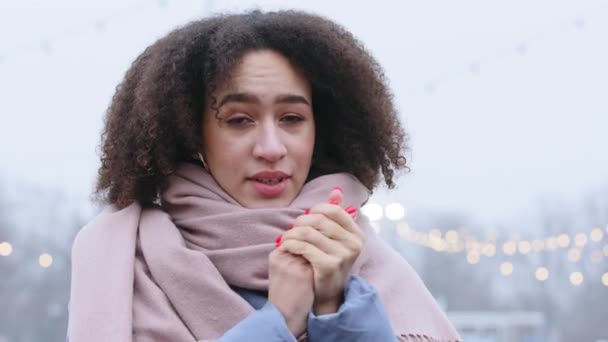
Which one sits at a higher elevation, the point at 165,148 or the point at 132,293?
the point at 165,148

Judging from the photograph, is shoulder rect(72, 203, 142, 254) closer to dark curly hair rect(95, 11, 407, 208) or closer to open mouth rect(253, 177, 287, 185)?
dark curly hair rect(95, 11, 407, 208)

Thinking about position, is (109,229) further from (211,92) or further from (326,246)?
(326,246)

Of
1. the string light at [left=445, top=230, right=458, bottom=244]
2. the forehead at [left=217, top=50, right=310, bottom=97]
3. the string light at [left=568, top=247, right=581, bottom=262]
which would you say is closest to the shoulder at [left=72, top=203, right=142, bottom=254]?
the forehead at [left=217, top=50, right=310, bottom=97]

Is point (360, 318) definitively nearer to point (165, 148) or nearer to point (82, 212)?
point (165, 148)

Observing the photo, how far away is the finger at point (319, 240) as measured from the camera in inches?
78.3

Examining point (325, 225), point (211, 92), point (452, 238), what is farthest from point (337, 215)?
point (452, 238)

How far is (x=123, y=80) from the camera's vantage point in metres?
2.39

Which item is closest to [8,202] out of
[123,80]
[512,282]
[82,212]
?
[82,212]

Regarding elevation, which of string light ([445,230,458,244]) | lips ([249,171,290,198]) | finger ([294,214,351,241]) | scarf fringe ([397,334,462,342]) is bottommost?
string light ([445,230,458,244])

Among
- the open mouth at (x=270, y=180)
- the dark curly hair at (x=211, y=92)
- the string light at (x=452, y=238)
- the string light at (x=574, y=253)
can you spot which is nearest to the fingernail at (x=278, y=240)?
the open mouth at (x=270, y=180)

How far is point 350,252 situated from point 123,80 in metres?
0.64

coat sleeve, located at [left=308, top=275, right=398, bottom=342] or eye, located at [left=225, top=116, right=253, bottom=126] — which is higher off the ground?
eye, located at [left=225, top=116, right=253, bottom=126]

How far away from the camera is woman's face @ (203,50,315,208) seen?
7.10 ft

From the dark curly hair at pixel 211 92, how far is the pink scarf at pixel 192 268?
59 mm
